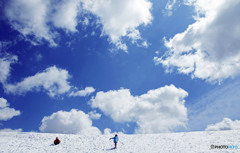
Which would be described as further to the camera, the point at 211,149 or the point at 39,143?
the point at 39,143

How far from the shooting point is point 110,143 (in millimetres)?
27047

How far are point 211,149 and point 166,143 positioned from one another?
19.6 feet

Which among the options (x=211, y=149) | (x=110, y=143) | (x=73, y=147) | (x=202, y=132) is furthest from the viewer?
(x=202, y=132)

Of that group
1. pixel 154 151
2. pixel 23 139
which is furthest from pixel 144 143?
pixel 23 139

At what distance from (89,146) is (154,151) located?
9.16 m

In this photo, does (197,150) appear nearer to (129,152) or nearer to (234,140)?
(234,140)

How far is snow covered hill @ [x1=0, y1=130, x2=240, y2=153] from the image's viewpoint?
23.9 m

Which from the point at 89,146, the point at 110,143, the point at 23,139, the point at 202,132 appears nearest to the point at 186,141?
the point at 202,132

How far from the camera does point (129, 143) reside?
88.5 ft

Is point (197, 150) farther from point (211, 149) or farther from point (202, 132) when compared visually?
point (202, 132)

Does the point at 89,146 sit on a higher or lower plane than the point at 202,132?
lower

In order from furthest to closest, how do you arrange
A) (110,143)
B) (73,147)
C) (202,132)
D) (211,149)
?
(202,132) → (110,143) → (73,147) → (211,149)

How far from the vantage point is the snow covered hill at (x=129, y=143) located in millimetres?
23922

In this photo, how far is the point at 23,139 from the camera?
90.2 ft
